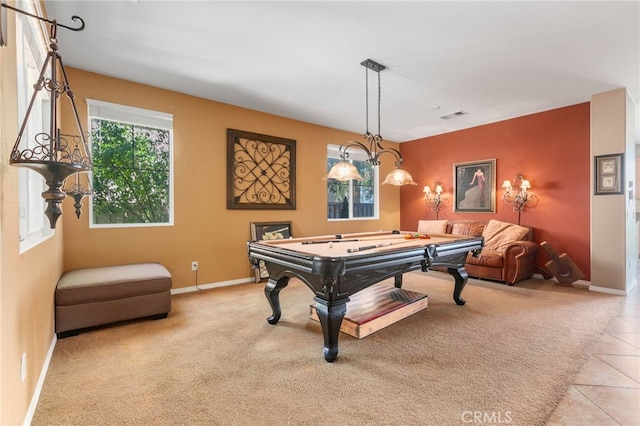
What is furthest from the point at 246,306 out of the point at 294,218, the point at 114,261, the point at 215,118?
the point at 215,118

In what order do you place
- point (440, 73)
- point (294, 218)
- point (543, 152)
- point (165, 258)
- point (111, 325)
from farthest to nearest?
point (294, 218) → point (543, 152) → point (165, 258) → point (440, 73) → point (111, 325)

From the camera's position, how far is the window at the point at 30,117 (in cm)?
184

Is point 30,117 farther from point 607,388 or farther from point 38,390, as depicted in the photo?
point 607,388

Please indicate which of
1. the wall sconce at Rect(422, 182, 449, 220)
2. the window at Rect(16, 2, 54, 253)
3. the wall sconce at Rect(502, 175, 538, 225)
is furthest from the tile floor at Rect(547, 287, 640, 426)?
the wall sconce at Rect(422, 182, 449, 220)

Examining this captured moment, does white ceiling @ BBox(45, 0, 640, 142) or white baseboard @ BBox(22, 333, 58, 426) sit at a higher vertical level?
white ceiling @ BBox(45, 0, 640, 142)

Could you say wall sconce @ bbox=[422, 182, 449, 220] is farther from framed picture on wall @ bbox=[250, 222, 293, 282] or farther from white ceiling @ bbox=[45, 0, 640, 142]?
framed picture on wall @ bbox=[250, 222, 293, 282]

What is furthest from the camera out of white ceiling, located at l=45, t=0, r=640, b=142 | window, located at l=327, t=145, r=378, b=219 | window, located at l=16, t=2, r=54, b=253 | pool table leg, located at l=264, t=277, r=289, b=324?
window, located at l=327, t=145, r=378, b=219

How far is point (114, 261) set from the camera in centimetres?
354

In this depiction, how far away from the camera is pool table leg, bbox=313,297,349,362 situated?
2242 millimetres

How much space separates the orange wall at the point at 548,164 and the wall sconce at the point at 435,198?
15.0 inches

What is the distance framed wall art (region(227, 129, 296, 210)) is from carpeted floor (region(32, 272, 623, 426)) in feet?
6.07

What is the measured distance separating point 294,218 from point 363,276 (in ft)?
9.71

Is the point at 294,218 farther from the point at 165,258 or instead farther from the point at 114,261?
the point at 114,261

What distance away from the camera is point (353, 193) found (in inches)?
247
